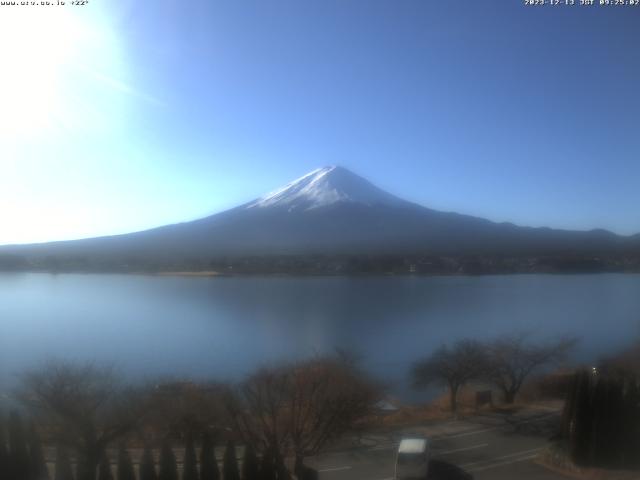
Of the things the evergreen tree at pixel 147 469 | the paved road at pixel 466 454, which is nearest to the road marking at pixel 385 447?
the paved road at pixel 466 454

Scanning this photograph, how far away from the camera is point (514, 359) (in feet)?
12.3

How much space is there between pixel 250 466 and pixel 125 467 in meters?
0.70

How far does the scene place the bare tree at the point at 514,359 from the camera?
3.68 m

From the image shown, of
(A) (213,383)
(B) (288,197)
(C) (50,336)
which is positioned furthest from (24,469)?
(B) (288,197)

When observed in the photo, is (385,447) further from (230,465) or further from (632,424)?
(632,424)

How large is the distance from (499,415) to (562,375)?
60cm

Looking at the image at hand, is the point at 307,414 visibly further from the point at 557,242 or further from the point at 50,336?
the point at 557,242

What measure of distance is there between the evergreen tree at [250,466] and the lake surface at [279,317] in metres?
0.50

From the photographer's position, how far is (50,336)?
140 inches

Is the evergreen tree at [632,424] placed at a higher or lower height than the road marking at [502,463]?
higher

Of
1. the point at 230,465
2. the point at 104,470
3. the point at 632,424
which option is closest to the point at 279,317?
the point at 230,465

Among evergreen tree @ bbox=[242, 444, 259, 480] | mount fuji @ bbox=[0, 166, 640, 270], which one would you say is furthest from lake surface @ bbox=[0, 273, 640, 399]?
evergreen tree @ bbox=[242, 444, 259, 480]

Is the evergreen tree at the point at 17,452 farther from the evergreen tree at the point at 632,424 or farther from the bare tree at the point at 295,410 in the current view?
the evergreen tree at the point at 632,424

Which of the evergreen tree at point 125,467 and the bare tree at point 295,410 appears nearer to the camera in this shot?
the evergreen tree at point 125,467
